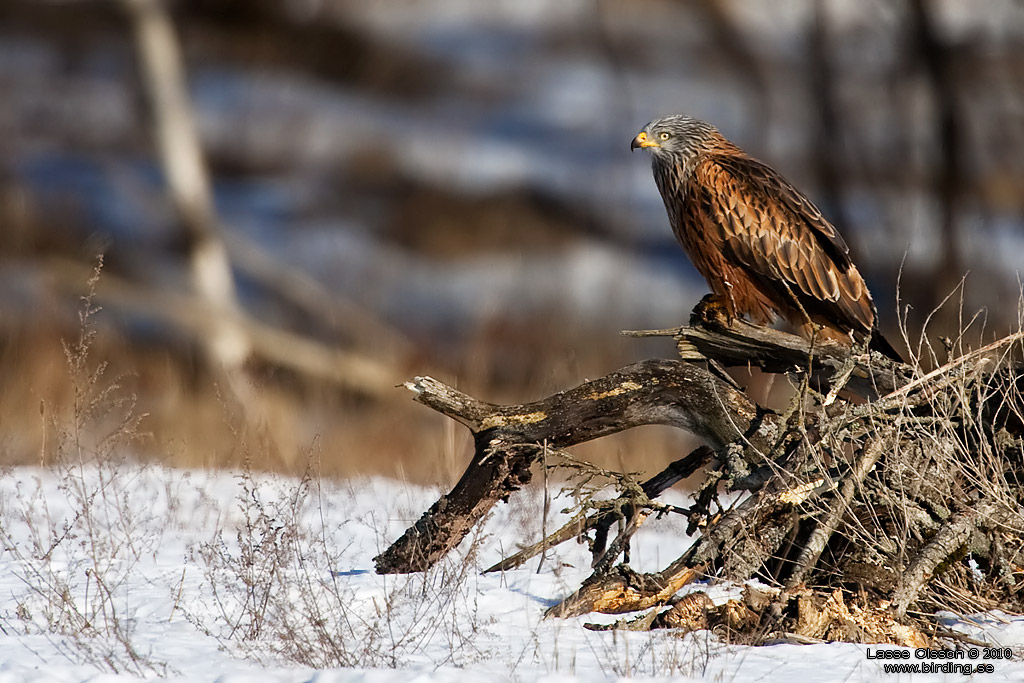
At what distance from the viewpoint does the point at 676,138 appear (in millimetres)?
6359

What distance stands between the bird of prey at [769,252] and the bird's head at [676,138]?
23cm

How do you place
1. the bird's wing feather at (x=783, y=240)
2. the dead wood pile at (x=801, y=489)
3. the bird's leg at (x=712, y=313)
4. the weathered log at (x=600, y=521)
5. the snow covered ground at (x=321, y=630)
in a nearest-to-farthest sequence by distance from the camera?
the snow covered ground at (x=321, y=630) < the dead wood pile at (x=801, y=489) < the weathered log at (x=600, y=521) < the bird's leg at (x=712, y=313) < the bird's wing feather at (x=783, y=240)

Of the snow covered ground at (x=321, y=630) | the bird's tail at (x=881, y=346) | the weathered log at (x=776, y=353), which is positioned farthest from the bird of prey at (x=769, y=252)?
the snow covered ground at (x=321, y=630)

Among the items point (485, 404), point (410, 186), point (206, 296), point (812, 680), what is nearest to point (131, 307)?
point (206, 296)

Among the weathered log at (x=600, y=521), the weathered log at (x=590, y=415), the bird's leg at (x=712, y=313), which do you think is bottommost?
the weathered log at (x=600, y=521)

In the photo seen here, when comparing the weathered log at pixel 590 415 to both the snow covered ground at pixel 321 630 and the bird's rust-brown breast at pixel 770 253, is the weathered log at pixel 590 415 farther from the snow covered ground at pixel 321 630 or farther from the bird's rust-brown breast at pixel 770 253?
the bird's rust-brown breast at pixel 770 253

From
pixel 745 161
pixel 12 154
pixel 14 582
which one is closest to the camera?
pixel 14 582

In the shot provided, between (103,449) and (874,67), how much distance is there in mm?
14555


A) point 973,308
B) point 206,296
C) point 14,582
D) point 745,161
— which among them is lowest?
point 14,582

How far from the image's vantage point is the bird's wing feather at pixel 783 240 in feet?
19.3

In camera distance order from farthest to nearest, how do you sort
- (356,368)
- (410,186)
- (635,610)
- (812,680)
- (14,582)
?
1. (410,186)
2. (356,368)
3. (14,582)
4. (635,610)
5. (812,680)

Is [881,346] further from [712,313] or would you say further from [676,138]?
[676,138]

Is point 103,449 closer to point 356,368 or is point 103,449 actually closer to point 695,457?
point 695,457

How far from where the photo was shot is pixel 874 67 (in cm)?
1698
